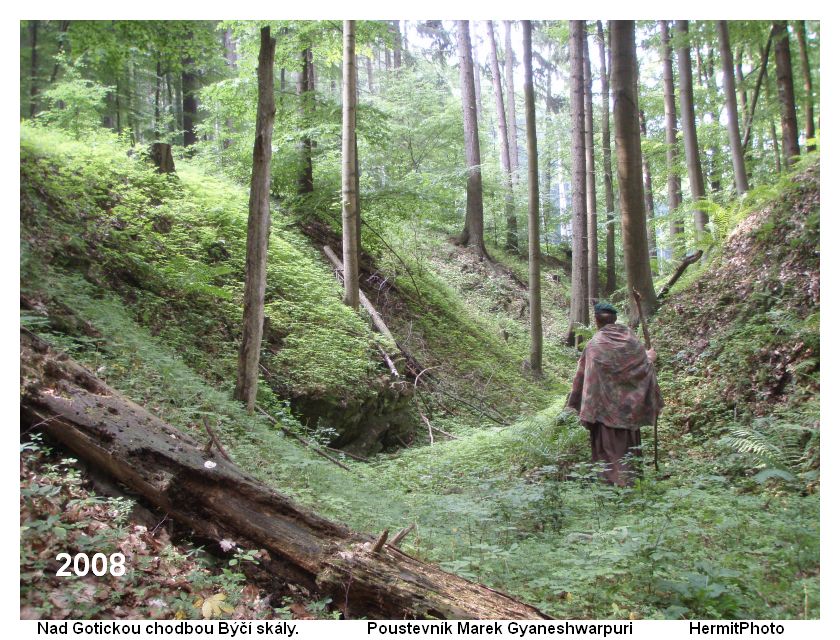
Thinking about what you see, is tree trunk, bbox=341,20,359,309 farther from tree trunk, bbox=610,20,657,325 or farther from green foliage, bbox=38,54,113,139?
green foliage, bbox=38,54,113,139

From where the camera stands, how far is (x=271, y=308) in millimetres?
9836

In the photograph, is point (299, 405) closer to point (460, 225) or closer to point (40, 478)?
point (40, 478)

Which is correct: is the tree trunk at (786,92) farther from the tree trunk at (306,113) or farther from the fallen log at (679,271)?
the tree trunk at (306,113)

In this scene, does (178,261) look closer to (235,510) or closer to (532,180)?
(235,510)

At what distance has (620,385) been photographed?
6391 millimetres

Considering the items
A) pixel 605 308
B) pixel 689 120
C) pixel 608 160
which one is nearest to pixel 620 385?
pixel 605 308

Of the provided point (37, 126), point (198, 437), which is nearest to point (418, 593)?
point (198, 437)

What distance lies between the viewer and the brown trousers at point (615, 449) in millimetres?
6125

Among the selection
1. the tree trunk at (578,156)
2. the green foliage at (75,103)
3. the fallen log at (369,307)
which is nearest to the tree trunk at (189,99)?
the green foliage at (75,103)

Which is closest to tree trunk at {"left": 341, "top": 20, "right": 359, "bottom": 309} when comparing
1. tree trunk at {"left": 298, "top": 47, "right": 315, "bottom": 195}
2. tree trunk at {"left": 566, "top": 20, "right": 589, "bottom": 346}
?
tree trunk at {"left": 298, "top": 47, "right": 315, "bottom": 195}

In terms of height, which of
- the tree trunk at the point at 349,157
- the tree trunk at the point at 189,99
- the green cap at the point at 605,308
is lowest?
the green cap at the point at 605,308

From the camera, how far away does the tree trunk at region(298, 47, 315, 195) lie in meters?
12.4

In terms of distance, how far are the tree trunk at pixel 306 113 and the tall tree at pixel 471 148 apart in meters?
8.21

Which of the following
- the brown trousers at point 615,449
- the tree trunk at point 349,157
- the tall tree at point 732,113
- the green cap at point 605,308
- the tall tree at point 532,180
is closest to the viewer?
the brown trousers at point 615,449
